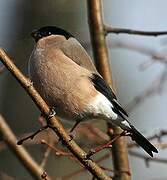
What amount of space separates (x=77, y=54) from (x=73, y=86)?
0.68 feet

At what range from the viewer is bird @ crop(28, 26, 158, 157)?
2.50m

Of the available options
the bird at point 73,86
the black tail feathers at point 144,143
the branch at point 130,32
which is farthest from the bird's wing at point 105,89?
the branch at point 130,32

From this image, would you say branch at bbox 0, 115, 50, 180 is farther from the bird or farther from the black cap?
the black cap

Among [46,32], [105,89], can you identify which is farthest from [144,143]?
[46,32]

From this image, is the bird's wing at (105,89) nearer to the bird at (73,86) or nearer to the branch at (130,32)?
the bird at (73,86)

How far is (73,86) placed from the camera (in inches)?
100

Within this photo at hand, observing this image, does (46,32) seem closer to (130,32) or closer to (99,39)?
(99,39)

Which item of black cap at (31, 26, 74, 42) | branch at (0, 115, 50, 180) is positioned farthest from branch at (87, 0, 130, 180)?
branch at (0, 115, 50, 180)

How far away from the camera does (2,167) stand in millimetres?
5672

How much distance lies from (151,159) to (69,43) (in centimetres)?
66

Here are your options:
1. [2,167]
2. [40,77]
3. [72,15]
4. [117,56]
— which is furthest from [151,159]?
[117,56]

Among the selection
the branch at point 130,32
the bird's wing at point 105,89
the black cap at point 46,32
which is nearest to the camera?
the branch at point 130,32

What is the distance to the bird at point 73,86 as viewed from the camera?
2504 millimetres

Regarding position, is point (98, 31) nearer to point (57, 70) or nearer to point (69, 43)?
point (69, 43)
